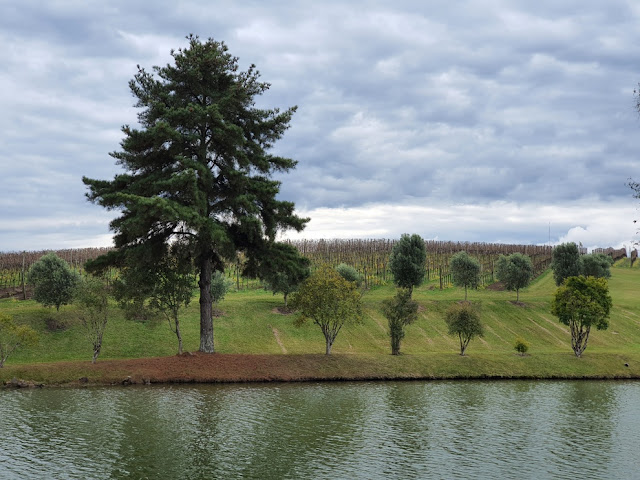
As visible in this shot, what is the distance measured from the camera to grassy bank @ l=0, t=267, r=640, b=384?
50031 millimetres

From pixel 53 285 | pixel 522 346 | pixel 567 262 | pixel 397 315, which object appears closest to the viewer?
pixel 397 315

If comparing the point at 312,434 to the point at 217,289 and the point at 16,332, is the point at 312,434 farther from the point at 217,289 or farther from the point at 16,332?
the point at 217,289

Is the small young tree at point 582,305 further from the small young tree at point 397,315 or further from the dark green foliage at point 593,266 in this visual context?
the dark green foliage at point 593,266

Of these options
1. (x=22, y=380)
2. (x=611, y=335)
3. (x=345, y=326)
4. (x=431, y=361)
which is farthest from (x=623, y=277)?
(x=22, y=380)

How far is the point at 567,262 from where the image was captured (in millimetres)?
108688

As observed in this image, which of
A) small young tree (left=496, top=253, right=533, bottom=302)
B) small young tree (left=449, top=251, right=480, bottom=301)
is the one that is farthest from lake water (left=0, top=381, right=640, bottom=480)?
small young tree (left=496, top=253, right=533, bottom=302)

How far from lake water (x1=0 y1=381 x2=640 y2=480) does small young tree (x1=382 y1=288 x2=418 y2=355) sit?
1743cm

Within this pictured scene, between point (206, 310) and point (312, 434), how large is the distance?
1111 inches

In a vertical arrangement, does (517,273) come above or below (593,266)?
below

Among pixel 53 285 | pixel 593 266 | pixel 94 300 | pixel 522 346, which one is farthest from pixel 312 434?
pixel 593 266

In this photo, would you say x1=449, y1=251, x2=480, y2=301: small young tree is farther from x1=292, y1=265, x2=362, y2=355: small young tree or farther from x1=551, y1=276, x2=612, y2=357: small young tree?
x1=292, y1=265, x2=362, y2=355: small young tree

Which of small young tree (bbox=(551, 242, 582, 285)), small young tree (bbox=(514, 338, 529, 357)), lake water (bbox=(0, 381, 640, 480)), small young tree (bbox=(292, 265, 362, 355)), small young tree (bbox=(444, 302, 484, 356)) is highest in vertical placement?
small young tree (bbox=(551, 242, 582, 285))

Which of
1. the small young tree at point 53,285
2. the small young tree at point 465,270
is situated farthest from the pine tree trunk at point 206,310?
the small young tree at point 465,270

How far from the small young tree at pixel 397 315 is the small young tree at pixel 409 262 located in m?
29.5
